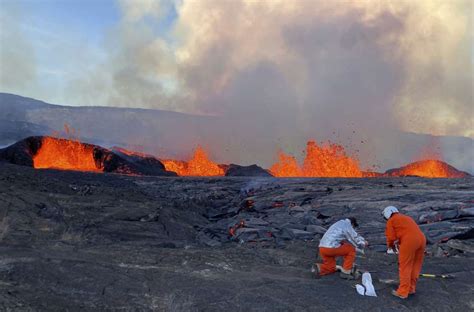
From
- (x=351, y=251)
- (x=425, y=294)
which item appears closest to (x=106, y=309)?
(x=351, y=251)

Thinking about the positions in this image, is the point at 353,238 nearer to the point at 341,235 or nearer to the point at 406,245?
the point at 341,235

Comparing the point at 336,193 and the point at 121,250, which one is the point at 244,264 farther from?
the point at 336,193

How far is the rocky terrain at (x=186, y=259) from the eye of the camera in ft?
29.1

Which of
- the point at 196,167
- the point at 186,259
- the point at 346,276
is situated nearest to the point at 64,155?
the point at 196,167

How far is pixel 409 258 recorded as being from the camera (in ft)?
29.7

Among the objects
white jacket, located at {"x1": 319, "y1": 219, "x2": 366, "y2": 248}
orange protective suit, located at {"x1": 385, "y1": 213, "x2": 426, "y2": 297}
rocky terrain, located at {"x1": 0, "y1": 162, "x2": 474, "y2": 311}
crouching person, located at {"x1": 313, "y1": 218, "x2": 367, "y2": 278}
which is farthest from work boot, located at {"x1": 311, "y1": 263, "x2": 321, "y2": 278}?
orange protective suit, located at {"x1": 385, "y1": 213, "x2": 426, "y2": 297}

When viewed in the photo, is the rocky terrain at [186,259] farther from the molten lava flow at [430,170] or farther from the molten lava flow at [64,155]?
the molten lava flow at [430,170]

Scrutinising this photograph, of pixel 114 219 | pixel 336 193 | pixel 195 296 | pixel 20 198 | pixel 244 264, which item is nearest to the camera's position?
pixel 195 296

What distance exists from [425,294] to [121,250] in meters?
7.84

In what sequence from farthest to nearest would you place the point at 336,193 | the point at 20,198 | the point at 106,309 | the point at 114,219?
the point at 336,193
the point at 114,219
the point at 20,198
the point at 106,309

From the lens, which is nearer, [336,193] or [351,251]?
[351,251]

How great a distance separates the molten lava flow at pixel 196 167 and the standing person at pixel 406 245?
70470mm

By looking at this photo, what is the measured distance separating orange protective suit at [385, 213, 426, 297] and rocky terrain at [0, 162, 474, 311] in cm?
50

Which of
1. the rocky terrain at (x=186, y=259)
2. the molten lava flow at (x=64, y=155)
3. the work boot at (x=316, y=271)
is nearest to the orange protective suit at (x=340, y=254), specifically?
the work boot at (x=316, y=271)
